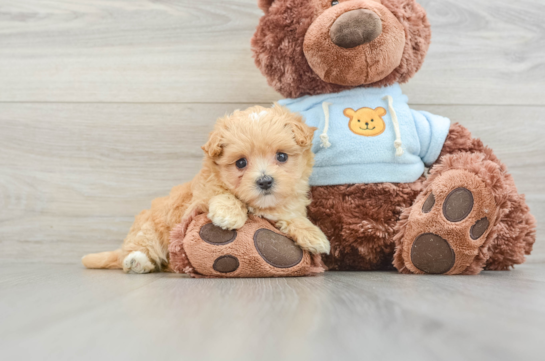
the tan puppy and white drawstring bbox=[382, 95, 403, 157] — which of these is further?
white drawstring bbox=[382, 95, 403, 157]

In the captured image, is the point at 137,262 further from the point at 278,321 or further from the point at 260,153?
the point at 278,321

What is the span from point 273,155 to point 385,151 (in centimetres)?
24

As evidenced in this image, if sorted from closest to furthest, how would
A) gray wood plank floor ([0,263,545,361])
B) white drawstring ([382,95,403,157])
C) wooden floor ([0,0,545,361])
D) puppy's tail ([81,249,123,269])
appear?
gray wood plank floor ([0,263,545,361]) → white drawstring ([382,95,403,157]) → puppy's tail ([81,249,123,269]) → wooden floor ([0,0,545,361])

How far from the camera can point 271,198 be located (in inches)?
30.7

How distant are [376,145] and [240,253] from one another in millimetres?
347

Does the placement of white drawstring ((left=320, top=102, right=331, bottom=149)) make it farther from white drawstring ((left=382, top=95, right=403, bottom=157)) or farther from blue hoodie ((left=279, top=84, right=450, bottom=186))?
white drawstring ((left=382, top=95, right=403, bottom=157))

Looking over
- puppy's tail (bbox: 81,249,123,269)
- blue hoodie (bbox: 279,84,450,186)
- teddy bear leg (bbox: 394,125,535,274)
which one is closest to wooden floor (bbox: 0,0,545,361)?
puppy's tail (bbox: 81,249,123,269)

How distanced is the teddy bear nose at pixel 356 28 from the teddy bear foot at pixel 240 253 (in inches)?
14.3

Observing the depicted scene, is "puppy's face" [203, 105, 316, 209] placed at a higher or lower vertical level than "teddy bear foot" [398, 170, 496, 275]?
higher

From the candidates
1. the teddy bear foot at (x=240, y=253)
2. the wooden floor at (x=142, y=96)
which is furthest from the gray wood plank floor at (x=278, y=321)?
the wooden floor at (x=142, y=96)

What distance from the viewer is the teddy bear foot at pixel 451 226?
74 centimetres

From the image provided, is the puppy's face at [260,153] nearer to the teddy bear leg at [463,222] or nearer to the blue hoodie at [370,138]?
the blue hoodie at [370,138]

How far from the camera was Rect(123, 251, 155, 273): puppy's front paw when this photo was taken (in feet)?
2.93

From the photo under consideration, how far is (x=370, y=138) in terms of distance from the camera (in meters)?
0.89
